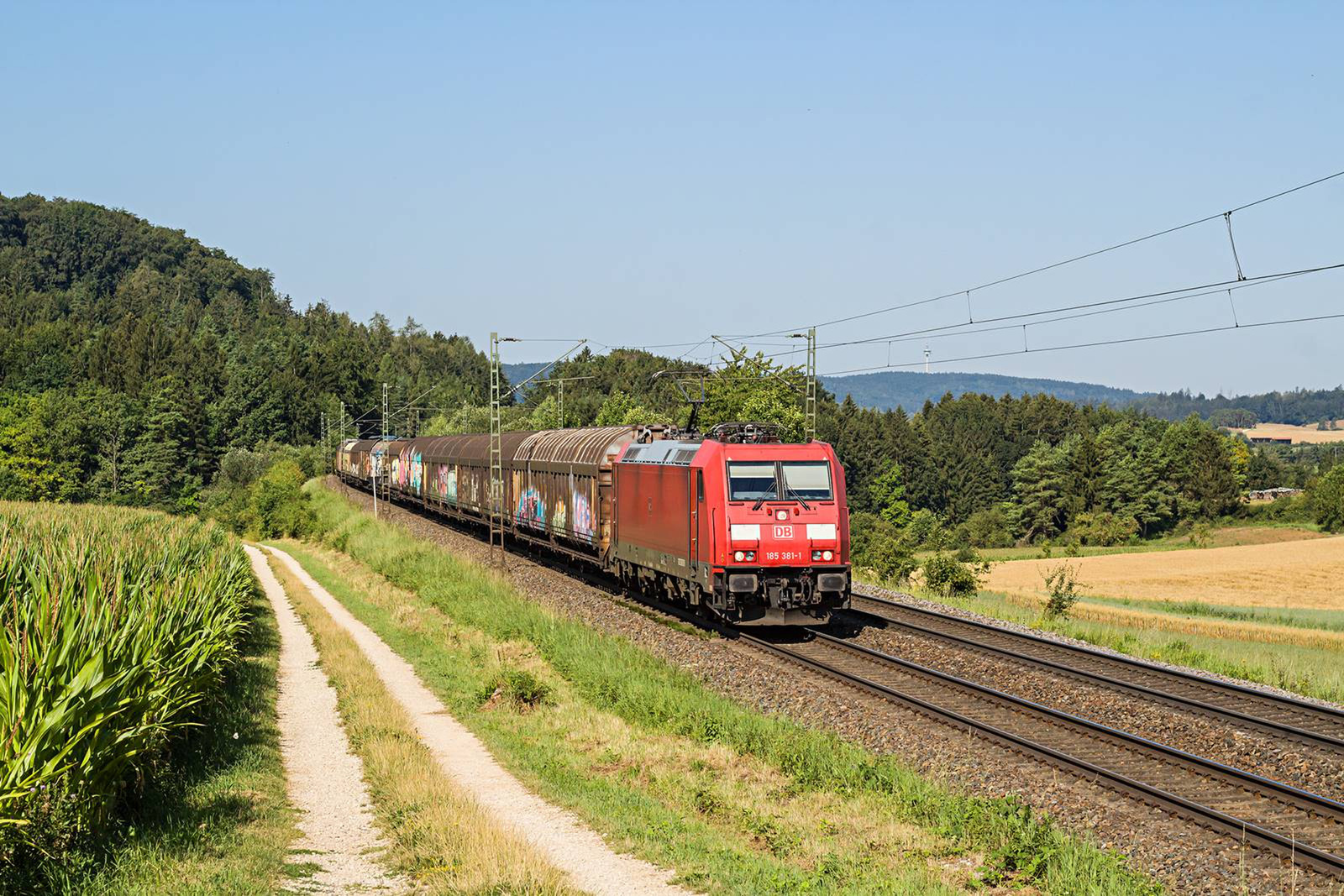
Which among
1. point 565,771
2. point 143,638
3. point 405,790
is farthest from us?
point 565,771

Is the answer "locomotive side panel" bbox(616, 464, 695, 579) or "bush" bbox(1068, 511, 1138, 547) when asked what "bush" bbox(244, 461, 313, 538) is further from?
"bush" bbox(1068, 511, 1138, 547)

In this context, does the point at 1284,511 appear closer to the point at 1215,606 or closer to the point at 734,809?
the point at 1215,606

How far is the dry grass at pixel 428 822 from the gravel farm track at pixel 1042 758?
5624mm

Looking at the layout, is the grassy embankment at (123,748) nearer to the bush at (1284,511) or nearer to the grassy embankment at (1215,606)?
the grassy embankment at (1215,606)

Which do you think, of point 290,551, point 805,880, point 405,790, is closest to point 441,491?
point 290,551

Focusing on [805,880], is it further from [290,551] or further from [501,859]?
[290,551]

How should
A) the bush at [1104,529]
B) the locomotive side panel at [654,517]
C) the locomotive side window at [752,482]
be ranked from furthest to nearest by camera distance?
the bush at [1104,529], the locomotive side panel at [654,517], the locomotive side window at [752,482]

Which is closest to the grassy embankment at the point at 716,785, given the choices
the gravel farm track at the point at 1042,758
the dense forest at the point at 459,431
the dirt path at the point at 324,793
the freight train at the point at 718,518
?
the gravel farm track at the point at 1042,758

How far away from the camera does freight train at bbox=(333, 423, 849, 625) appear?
23812mm

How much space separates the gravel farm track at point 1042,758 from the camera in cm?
1155

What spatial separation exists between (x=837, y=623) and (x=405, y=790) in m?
14.9

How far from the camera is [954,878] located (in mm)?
11172

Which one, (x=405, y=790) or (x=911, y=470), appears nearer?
(x=405, y=790)

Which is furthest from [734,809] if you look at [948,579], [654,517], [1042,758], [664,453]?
[948,579]
